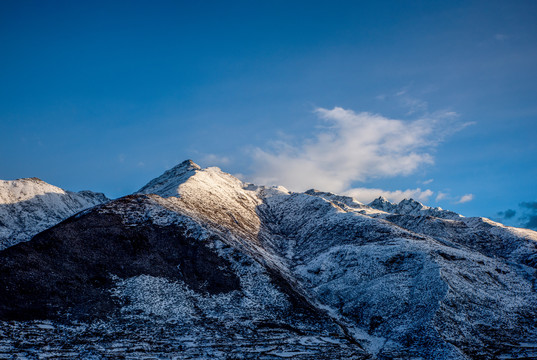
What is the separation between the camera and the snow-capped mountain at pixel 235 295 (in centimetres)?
2717

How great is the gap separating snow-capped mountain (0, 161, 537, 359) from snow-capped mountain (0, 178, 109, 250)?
31112 millimetres

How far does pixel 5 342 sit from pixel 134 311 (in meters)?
10.5

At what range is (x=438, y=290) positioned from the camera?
36375 millimetres

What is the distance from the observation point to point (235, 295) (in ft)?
124

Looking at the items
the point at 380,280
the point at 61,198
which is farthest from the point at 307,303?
the point at 61,198

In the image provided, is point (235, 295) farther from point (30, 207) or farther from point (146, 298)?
point (30, 207)

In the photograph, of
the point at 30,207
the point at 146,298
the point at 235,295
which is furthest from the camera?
the point at 30,207

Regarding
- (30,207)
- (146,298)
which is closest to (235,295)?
(146,298)

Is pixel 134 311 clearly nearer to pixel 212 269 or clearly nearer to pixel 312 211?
pixel 212 269

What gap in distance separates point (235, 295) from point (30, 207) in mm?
65714

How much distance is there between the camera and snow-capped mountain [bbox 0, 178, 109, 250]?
65.2 meters

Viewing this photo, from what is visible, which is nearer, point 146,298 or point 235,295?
point 146,298

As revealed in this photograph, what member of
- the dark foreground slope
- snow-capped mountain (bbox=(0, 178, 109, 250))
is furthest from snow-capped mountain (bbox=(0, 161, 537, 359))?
snow-capped mountain (bbox=(0, 178, 109, 250))

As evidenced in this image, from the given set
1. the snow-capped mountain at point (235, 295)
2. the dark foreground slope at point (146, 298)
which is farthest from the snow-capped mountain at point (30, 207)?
the snow-capped mountain at point (235, 295)
